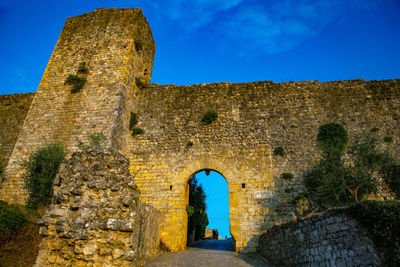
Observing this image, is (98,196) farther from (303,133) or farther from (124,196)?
(303,133)

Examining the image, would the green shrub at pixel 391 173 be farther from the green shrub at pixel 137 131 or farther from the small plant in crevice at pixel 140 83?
the small plant in crevice at pixel 140 83

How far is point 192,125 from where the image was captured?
12.4 m

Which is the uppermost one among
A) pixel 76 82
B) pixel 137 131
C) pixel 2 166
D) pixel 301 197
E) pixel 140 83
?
pixel 140 83

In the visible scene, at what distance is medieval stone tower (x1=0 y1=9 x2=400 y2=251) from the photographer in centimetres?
1059

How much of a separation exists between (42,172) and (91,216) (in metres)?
7.23

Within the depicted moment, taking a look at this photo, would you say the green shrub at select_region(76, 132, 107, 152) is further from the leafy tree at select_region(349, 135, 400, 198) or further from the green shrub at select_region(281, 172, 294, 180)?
the leafy tree at select_region(349, 135, 400, 198)

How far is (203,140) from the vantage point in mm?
11977

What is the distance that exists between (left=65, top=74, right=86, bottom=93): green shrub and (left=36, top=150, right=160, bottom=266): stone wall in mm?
8075

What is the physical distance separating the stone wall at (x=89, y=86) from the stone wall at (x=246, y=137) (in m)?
1.49

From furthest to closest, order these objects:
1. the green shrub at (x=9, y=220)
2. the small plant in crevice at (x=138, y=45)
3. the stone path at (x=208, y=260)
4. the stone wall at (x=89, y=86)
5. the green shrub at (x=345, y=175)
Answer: the small plant in crevice at (x=138, y=45), the stone wall at (x=89, y=86), the green shrub at (x=345, y=175), the green shrub at (x=9, y=220), the stone path at (x=208, y=260)

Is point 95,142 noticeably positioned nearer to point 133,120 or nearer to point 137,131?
point 137,131

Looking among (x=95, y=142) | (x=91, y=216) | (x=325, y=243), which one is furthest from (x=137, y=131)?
(x=325, y=243)

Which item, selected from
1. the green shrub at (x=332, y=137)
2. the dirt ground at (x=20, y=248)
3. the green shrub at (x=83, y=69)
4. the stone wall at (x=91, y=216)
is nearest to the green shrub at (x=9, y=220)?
the dirt ground at (x=20, y=248)

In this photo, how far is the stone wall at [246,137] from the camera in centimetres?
1038
